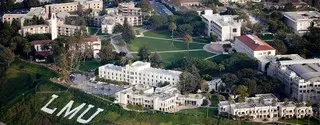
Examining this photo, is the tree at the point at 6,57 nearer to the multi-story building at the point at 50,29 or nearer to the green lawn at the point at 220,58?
the multi-story building at the point at 50,29

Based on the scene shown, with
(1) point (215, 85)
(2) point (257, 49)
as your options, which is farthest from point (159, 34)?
(1) point (215, 85)

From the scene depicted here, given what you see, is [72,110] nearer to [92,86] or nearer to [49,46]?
[92,86]

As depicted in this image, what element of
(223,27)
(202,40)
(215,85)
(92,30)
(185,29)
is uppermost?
(223,27)

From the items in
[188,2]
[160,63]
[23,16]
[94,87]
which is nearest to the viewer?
[94,87]

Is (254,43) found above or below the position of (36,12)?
below

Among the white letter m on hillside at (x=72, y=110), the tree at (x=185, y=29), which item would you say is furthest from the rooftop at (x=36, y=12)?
the white letter m on hillside at (x=72, y=110)

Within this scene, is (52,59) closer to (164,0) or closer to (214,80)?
(214,80)

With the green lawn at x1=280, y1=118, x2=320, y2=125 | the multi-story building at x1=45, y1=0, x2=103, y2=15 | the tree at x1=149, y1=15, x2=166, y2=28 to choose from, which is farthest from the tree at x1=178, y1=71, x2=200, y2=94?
the multi-story building at x1=45, y1=0, x2=103, y2=15
